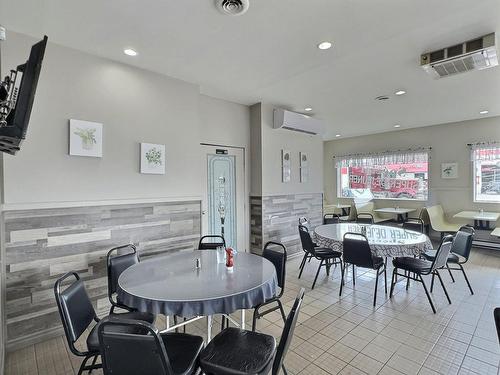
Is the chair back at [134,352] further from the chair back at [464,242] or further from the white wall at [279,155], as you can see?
the chair back at [464,242]

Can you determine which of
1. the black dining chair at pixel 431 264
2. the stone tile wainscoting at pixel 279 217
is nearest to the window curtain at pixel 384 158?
the stone tile wainscoting at pixel 279 217

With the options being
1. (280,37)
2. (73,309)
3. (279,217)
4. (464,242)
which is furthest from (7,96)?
(464,242)

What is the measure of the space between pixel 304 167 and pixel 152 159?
3182 millimetres

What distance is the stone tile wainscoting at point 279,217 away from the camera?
4.66m

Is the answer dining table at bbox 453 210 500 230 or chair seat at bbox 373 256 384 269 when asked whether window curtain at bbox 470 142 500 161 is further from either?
chair seat at bbox 373 256 384 269

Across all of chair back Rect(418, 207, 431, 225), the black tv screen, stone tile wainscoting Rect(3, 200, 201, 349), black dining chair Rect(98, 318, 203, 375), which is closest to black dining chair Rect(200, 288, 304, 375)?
black dining chair Rect(98, 318, 203, 375)

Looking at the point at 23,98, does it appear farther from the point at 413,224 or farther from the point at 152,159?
the point at 413,224

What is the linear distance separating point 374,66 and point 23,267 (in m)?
4.21

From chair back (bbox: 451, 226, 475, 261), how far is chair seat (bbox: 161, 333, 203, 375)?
344cm

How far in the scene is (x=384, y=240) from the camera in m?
3.27

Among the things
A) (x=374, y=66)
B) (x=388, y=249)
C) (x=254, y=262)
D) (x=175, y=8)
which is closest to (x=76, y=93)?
(x=175, y=8)

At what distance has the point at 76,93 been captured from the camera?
271cm

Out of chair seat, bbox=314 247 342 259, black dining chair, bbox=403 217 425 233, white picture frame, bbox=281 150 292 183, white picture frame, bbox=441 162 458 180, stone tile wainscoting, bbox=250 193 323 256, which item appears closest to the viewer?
chair seat, bbox=314 247 342 259

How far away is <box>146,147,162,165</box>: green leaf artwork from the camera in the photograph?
10.5ft
